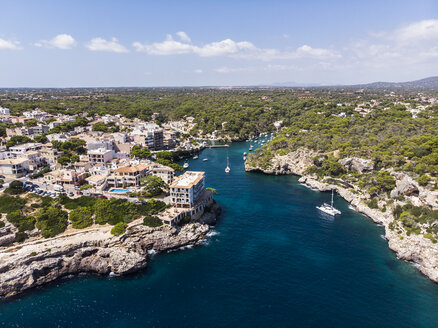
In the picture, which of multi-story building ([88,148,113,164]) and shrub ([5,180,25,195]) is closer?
shrub ([5,180,25,195])

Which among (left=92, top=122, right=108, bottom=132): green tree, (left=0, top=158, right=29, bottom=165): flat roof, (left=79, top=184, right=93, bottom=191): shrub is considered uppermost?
(left=92, top=122, right=108, bottom=132): green tree

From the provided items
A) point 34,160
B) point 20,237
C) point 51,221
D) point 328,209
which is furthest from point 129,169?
point 328,209

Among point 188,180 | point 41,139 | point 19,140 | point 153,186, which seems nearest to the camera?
point 188,180

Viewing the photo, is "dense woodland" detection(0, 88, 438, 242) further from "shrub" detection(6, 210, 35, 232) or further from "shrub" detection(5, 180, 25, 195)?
"shrub" detection(5, 180, 25, 195)

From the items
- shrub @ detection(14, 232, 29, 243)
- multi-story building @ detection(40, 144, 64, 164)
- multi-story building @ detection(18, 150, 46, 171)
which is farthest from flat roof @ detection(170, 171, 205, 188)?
multi-story building @ detection(40, 144, 64, 164)

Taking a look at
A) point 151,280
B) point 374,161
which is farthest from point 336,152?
point 151,280

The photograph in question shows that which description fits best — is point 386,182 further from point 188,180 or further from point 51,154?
point 51,154
